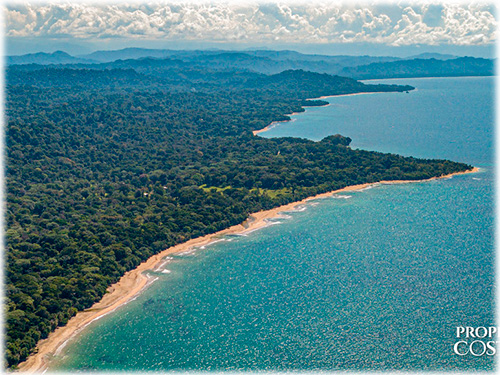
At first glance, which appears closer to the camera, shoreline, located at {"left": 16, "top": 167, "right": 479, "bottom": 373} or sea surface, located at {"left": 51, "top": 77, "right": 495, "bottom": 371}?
sea surface, located at {"left": 51, "top": 77, "right": 495, "bottom": 371}

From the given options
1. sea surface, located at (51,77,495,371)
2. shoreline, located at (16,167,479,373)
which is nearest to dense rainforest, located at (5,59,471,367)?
shoreline, located at (16,167,479,373)

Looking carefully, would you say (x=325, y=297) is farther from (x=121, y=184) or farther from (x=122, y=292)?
(x=121, y=184)

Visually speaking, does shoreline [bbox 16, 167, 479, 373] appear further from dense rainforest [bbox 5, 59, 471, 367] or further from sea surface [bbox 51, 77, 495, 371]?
sea surface [bbox 51, 77, 495, 371]

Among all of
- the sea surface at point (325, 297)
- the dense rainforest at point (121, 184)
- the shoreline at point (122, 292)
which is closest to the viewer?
the sea surface at point (325, 297)

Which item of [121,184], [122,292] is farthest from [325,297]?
[121,184]

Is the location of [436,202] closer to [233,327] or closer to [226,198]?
[226,198]

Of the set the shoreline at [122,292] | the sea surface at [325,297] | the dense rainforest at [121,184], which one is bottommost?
the sea surface at [325,297]

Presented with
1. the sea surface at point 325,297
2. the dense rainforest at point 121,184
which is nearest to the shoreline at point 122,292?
the dense rainforest at point 121,184

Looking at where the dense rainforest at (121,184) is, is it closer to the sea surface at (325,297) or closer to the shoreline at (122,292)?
the shoreline at (122,292)
